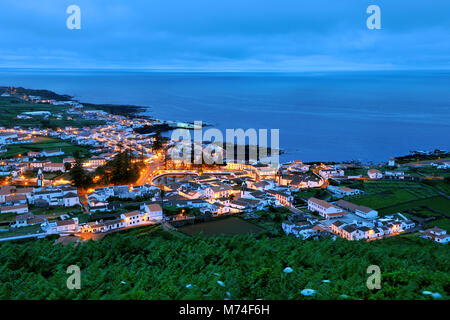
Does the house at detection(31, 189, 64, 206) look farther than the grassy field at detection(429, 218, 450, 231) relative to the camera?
Yes

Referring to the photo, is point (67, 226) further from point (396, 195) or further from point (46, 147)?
point (46, 147)

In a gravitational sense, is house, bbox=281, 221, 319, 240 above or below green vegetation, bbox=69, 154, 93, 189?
Result: below

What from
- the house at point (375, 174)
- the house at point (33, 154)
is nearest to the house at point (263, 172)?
the house at point (375, 174)

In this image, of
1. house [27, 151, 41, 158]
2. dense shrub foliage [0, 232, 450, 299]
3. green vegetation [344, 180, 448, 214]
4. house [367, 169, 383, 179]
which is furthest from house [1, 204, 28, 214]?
house [367, 169, 383, 179]

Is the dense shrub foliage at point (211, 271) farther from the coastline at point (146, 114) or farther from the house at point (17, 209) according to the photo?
the coastline at point (146, 114)

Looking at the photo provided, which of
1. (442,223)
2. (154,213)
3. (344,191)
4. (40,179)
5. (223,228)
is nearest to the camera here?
(223,228)

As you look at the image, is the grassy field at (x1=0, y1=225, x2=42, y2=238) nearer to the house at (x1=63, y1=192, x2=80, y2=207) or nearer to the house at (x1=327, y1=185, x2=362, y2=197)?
the house at (x1=63, y1=192, x2=80, y2=207)

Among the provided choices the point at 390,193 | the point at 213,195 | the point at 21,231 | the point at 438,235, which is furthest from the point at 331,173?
the point at 21,231
